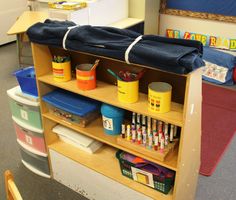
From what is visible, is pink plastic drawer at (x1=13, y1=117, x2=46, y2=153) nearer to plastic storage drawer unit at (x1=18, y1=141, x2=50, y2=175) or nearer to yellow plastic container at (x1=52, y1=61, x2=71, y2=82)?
plastic storage drawer unit at (x1=18, y1=141, x2=50, y2=175)

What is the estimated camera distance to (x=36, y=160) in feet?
7.13

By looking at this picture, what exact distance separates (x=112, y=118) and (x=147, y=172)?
36cm

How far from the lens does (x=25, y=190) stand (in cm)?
206

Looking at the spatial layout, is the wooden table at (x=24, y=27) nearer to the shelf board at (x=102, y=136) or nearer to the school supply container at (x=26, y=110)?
the school supply container at (x=26, y=110)

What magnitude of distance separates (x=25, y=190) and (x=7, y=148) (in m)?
0.58

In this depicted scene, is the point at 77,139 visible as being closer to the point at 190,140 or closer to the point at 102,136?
the point at 102,136

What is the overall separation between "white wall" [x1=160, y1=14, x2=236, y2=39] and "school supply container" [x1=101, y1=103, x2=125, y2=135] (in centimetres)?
258

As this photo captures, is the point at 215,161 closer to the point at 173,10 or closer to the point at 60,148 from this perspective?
the point at 60,148

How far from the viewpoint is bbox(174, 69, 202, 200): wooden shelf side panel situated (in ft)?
4.24

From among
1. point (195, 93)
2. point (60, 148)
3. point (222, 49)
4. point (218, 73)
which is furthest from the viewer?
point (222, 49)

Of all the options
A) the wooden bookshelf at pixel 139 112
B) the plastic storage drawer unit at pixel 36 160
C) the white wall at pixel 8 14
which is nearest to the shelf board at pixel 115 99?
the wooden bookshelf at pixel 139 112

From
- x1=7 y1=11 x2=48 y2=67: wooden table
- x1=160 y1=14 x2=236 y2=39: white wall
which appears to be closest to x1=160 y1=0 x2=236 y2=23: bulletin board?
x1=160 y1=14 x2=236 y2=39: white wall

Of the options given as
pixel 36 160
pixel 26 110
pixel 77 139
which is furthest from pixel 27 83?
pixel 36 160

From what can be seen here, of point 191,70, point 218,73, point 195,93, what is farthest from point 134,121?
point 218,73
